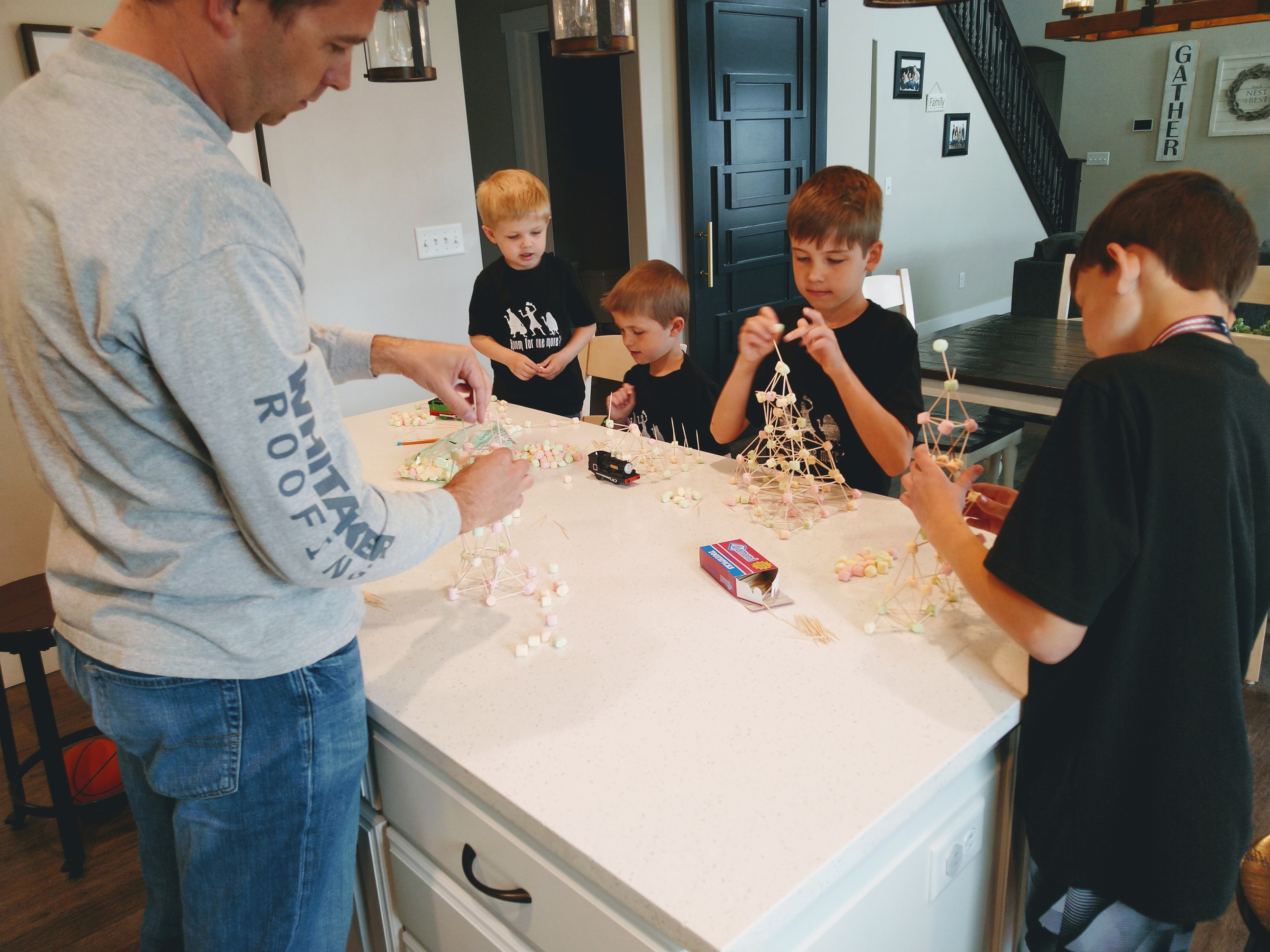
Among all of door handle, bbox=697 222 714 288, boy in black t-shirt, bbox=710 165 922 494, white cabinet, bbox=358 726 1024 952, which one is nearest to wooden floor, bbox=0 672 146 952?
white cabinet, bbox=358 726 1024 952

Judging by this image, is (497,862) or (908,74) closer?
→ (497,862)

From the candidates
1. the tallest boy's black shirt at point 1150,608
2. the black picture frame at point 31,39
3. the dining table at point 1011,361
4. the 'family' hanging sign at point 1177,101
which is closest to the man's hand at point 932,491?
the tallest boy's black shirt at point 1150,608

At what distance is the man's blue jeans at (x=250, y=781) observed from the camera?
804 millimetres

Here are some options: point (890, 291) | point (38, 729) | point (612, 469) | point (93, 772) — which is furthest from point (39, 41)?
point (890, 291)

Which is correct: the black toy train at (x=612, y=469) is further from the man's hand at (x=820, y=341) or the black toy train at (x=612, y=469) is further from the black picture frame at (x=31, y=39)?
the black picture frame at (x=31, y=39)

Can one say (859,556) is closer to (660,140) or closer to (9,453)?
(9,453)

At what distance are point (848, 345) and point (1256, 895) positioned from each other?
109 centimetres

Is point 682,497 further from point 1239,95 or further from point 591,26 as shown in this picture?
point 1239,95

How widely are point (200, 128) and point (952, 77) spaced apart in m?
7.07

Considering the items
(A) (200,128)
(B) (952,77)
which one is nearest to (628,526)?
(A) (200,128)

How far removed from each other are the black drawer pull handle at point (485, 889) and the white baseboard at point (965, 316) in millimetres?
6277

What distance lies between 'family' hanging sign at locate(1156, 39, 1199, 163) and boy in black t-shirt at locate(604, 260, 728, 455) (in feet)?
26.9

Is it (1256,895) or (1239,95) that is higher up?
(1239,95)

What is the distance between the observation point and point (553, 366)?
2531 mm
